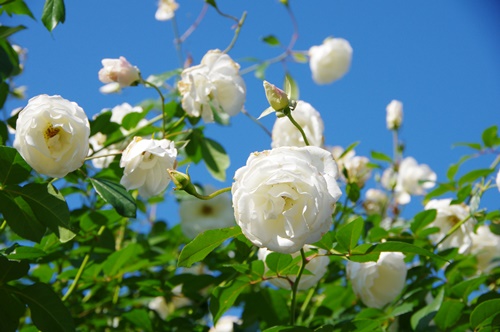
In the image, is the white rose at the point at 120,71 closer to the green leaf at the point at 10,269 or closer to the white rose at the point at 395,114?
the green leaf at the point at 10,269

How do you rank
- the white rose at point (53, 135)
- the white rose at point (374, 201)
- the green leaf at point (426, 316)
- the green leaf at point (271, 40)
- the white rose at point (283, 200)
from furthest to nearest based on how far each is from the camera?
the white rose at point (374, 201) → the green leaf at point (271, 40) → the green leaf at point (426, 316) → the white rose at point (53, 135) → the white rose at point (283, 200)

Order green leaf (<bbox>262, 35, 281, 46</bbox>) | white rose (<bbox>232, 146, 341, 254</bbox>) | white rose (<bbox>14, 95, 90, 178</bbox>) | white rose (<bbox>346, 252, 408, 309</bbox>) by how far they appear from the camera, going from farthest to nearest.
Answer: green leaf (<bbox>262, 35, 281, 46</bbox>), white rose (<bbox>346, 252, 408, 309</bbox>), white rose (<bbox>14, 95, 90, 178</bbox>), white rose (<bbox>232, 146, 341, 254</bbox>)

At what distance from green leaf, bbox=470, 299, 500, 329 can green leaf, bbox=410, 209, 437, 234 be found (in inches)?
11.8

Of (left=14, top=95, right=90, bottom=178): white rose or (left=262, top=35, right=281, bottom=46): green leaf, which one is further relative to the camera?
(left=262, top=35, right=281, bottom=46): green leaf

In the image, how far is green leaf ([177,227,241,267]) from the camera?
34.5 inches

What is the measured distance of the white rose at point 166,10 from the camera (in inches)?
80.2

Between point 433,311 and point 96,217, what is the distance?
25.3 inches

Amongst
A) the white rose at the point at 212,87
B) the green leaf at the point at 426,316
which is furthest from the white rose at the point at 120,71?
the green leaf at the point at 426,316

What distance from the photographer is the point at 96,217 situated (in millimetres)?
1189

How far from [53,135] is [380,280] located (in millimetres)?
696

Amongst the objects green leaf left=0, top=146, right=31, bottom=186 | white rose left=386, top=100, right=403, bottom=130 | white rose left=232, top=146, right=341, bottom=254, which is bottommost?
green leaf left=0, top=146, right=31, bottom=186

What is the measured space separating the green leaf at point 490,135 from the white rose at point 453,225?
0.74 feet

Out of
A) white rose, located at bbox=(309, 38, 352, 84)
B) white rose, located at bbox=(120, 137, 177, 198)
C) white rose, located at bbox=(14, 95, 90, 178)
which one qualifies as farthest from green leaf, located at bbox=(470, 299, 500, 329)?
white rose, located at bbox=(309, 38, 352, 84)

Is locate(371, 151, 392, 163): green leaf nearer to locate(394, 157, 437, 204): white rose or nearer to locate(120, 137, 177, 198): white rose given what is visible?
locate(394, 157, 437, 204): white rose
